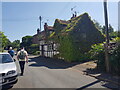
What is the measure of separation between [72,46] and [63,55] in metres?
2.22

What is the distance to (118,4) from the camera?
9.36 meters

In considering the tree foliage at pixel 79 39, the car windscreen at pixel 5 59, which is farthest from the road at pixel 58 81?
the tree foliage at pixel 79 39

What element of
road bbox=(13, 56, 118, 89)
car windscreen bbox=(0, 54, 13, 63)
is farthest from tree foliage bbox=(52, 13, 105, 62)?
car windscreen bbox=(0, 54, 13, 63)

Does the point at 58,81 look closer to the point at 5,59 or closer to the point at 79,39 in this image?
the point at 5,59

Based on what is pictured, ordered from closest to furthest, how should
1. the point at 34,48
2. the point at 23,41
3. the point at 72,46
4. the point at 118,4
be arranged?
the point at 118,4 < the point at 72,46 < the point at 34,48 < the point at 23,41

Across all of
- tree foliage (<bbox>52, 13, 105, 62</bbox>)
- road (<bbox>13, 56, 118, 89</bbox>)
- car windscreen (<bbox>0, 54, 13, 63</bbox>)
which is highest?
tree foliage (<bbox>52, 13, 105, 62</bbox>)

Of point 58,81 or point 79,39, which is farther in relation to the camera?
point 79,39

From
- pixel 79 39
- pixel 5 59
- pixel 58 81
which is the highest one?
pixel 79 39

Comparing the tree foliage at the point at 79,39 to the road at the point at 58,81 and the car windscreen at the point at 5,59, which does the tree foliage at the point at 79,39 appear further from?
the car windscreen at the point at 5,59

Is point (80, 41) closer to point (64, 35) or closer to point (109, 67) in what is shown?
point (64, 35)

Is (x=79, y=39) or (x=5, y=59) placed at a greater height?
(x=79, y=39)

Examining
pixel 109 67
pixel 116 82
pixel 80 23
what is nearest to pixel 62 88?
pixel 116 82

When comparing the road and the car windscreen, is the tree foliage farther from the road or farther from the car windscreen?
the car windscreen

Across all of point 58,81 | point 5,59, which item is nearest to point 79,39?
point 58,81
